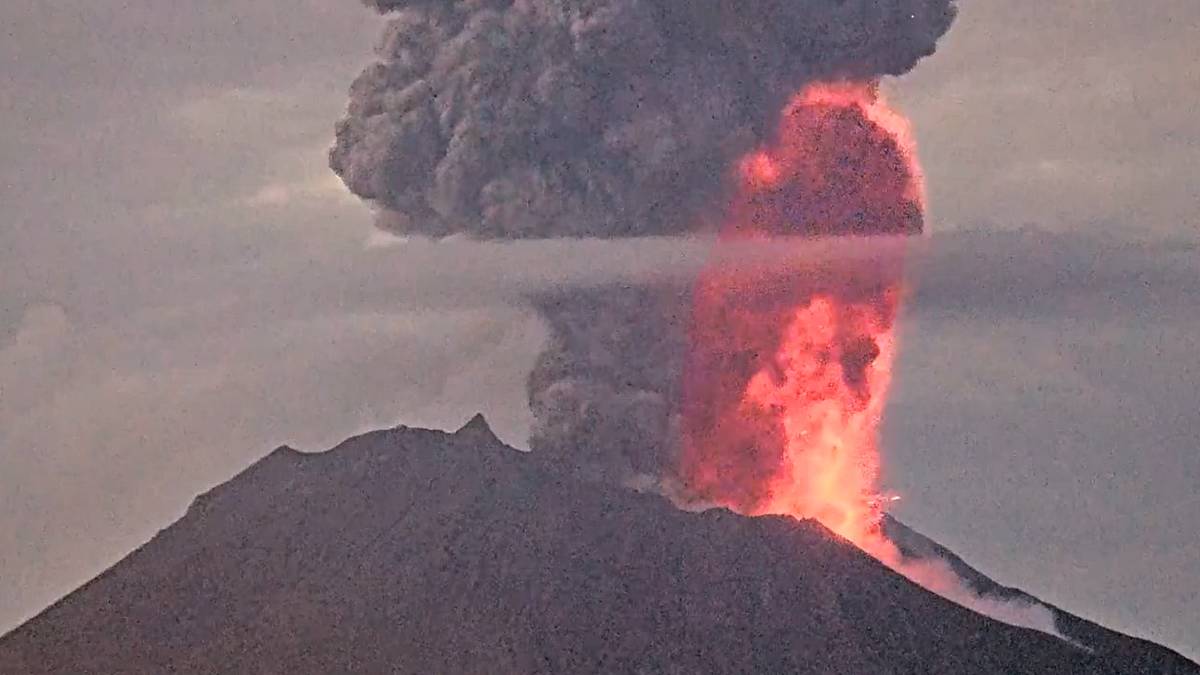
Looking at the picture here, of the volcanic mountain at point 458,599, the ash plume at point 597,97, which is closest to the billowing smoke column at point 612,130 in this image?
the ash plume at point 597,97

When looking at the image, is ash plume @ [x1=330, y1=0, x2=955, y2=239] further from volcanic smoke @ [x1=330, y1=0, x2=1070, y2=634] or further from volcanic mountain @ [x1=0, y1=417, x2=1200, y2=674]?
volcanic mountain @ [x1=0, y1=417, x2=1200, y2=674]

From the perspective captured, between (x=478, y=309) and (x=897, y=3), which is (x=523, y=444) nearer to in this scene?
(x=478, y=309)

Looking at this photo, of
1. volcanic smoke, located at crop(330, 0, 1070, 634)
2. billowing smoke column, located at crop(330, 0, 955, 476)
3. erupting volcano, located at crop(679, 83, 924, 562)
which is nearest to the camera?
erupting volcano, located at crop(679, 83, 924, 562)

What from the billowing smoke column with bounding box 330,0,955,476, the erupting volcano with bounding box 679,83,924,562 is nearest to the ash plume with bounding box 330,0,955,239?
the billowing smoke column with bounding box 330,0,955,476

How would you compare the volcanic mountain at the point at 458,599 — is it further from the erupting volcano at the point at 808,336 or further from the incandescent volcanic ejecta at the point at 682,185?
the erupting volcano at the point at 808,336

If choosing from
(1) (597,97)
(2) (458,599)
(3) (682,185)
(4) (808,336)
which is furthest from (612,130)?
(2) (458,599)
